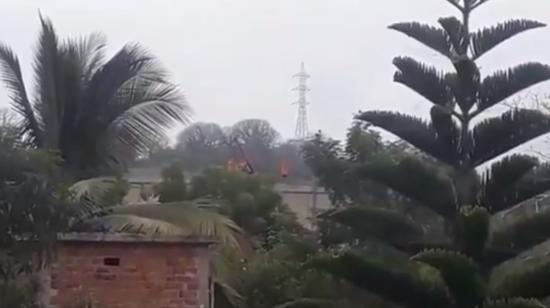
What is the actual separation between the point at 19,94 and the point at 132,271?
11.3 feet

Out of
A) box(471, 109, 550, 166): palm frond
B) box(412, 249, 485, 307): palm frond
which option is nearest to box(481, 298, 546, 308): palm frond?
box(412, 249, 485, 307): palm frond

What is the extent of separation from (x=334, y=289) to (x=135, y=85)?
3.58m

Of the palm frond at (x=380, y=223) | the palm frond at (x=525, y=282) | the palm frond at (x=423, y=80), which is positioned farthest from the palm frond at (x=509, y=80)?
the palm frond at (x=525, y=282)

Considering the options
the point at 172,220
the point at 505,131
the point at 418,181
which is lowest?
the point at 172,220

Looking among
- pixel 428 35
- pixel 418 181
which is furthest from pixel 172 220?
pixel 428 35

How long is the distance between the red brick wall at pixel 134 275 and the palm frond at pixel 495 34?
3.17m

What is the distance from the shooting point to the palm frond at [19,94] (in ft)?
42.3

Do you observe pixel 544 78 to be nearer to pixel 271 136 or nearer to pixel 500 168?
pixel 500 168

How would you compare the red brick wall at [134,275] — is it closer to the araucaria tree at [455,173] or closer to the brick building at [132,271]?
the brick building at [132,271]

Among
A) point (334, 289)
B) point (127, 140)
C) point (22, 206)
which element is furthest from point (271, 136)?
point (22, 206)

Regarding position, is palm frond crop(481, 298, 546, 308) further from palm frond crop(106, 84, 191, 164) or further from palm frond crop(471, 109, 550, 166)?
palm frond crop(106, 84, 191, 164)

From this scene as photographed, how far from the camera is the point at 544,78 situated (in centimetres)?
1074

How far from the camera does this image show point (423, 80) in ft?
35.5

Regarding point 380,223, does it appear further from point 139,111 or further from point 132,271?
point 139,111
